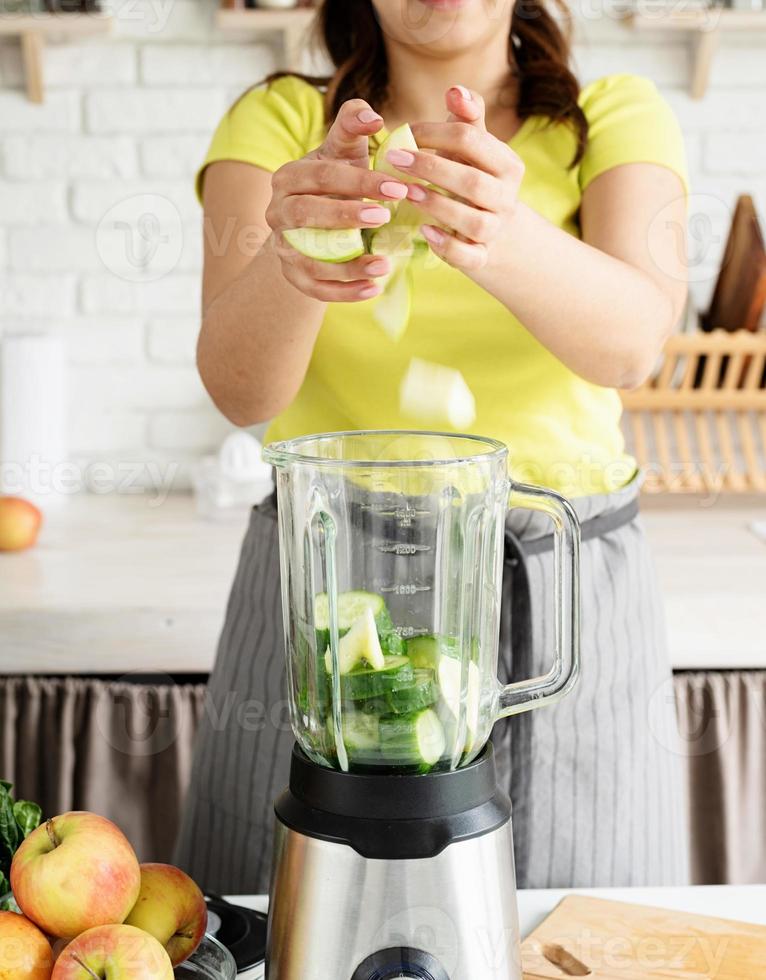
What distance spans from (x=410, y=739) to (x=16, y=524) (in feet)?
3.72

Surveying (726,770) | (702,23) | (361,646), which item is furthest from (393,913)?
(702,23)

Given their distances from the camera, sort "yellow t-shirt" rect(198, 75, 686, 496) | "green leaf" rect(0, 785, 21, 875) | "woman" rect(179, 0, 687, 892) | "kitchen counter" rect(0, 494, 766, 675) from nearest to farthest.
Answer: "green leaf" rect(0, 785, 21, 875) → "woman" rect(179, 0, 687, 892) → "yellow t-shirt" rect(198, 75, 686, 496) → "kitchen counter" rect(0, 494, 766, 675)

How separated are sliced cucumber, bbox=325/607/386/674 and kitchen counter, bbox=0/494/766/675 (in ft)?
2.71

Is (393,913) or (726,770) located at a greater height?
(393,913)

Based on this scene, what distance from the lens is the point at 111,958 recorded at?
0.49m

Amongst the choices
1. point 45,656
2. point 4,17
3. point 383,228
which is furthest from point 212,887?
point 4,17

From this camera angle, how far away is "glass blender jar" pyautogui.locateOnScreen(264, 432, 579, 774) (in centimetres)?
53

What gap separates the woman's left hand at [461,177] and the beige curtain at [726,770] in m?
0.94

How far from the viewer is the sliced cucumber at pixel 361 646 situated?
1.74 ft

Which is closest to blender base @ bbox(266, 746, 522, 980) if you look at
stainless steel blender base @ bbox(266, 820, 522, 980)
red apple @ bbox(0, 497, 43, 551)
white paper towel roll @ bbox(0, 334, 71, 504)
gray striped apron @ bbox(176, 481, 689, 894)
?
stainless steel blender base @ bbox(266, 820, 522, 980)

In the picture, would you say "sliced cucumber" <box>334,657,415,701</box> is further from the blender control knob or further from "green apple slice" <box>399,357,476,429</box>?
"green apple slice" <box>399,357,476,429</box>

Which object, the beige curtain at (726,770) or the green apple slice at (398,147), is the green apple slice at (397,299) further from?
the beige curtain at (726,770)

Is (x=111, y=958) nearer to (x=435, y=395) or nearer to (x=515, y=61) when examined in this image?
(x=435, y=395)

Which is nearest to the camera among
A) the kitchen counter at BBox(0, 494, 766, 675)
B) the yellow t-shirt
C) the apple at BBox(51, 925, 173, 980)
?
the apple at BBox(51, 925, 173, 980)
